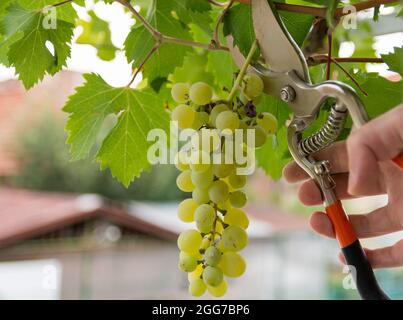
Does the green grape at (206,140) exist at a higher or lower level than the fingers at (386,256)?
higher

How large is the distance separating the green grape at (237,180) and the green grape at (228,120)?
0.05m

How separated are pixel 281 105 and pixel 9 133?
18.1 feet

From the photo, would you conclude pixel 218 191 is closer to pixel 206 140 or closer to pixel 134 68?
pixel 206 140

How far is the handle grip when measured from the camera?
0.39 metres

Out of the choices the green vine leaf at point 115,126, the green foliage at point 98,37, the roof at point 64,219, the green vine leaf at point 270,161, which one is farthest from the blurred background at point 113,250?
the green vine leaf at point 115,126

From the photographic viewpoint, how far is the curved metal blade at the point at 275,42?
390 mm

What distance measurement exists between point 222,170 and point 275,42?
0.09 m

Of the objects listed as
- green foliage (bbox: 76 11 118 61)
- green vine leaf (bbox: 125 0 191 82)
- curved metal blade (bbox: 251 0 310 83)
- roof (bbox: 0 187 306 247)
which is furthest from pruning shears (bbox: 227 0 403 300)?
roof (bbox: 0 187 306 247)

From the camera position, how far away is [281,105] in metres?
0.45

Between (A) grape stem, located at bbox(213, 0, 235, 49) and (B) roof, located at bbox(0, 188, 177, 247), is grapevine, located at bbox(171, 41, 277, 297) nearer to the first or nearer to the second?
(A) grape stem, located at bbox(213, 0, 235, 49)

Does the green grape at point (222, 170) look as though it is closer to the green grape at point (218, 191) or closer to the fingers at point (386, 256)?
the green grape at point (218, 191)

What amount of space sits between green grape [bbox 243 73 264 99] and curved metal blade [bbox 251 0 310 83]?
0.02 metres

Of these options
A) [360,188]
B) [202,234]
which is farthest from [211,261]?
[360,188]
